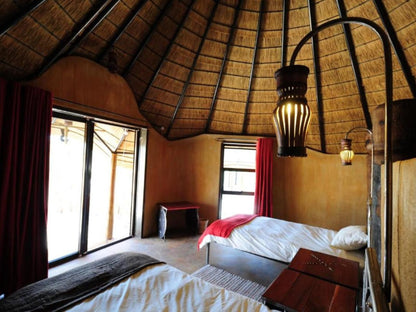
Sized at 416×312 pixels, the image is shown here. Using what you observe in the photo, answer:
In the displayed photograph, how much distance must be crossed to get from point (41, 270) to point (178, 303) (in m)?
2.05

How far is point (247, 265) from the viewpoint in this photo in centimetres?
333

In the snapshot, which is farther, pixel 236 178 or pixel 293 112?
pixel 236 178

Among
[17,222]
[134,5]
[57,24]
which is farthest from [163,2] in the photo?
[17,222]

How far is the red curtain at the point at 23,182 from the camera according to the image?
7.54 ft

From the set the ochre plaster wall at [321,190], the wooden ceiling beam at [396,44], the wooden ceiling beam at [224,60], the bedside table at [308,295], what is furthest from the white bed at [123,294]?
the ochre plaster wall at [321,190]

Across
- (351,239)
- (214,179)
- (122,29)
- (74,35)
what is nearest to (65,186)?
(74,35)

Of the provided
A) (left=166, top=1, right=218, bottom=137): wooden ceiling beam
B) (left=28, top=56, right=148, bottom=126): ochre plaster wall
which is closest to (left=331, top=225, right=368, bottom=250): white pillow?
(left=166, top=1, right=218, bottom=137): wooden ceiling beam

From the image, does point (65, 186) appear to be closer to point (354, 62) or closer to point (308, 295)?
point (308, 295)

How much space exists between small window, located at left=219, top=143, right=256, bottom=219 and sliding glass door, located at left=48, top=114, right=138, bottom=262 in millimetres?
2122

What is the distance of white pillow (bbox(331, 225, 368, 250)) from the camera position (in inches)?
100.0

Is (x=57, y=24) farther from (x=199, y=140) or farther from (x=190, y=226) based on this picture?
(x=190, y=226)

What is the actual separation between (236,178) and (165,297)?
3.79 meters

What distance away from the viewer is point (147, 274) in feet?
5.98

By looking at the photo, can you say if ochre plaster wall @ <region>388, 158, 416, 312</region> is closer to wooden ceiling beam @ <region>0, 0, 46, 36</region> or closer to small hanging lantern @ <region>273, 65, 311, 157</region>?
small hanging lantern @ <region>273, 65, 311, 157</region>
